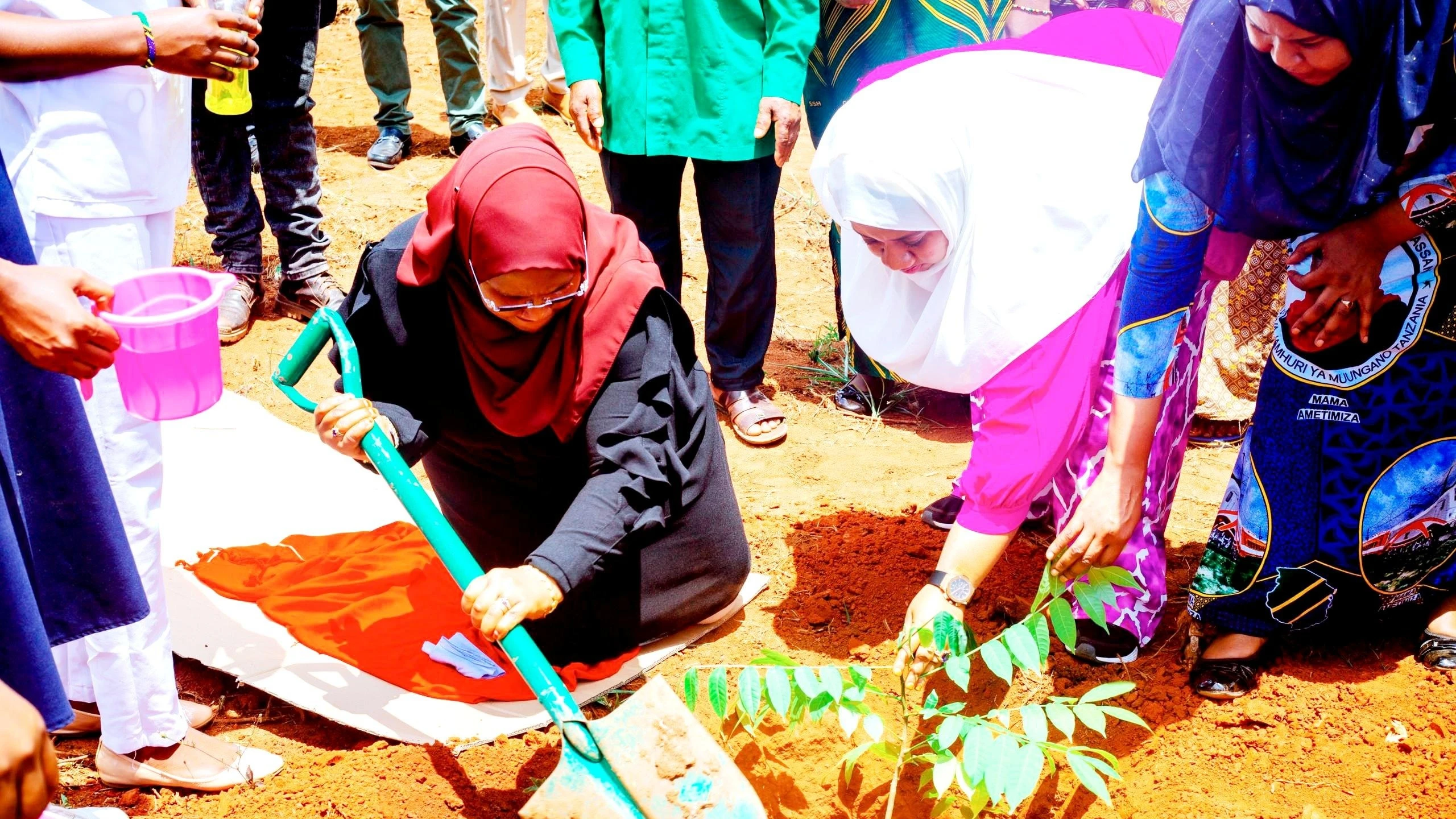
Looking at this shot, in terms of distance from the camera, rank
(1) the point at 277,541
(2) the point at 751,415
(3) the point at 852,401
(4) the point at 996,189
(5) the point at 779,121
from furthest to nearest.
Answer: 1. (3) the point at 852,401
2. (2) the point at 751,415
3. (5) the point at 779,121
4. (1) the point at 277,541
5. (4) the point at 996,189

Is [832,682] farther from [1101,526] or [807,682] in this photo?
[1101,526]

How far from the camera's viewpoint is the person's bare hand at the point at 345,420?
217 cm

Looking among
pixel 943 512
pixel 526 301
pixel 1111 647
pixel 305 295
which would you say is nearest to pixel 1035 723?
pixel 1111 647

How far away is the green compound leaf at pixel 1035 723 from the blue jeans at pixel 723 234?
1.97m

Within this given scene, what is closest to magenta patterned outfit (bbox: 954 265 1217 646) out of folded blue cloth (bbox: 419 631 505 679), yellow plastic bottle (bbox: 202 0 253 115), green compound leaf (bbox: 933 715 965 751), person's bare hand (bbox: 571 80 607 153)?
green compound leaf (bbox: 933 715 965 751)

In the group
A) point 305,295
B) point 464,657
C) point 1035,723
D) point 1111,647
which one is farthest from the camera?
point 305,295

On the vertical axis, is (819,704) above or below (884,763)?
above

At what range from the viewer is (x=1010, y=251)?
234 cm

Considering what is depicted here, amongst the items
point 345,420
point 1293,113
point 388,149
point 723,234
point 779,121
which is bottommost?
point 388,149

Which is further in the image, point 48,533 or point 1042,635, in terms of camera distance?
point 1042,635

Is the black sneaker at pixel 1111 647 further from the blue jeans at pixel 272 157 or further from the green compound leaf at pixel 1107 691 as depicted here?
the blue jeans at pixel 272 157

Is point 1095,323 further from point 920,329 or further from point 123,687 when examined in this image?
point 123,687

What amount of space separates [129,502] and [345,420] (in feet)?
1.38

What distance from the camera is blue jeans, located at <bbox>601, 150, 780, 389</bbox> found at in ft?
11.7
